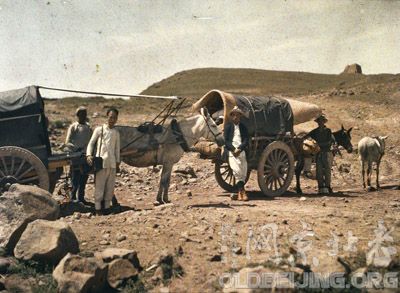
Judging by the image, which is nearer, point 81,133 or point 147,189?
point 81,133

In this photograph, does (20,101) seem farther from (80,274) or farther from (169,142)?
(80,274)

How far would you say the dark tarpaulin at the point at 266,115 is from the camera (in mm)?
10947

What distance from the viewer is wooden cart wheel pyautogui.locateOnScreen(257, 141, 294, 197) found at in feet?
36.2

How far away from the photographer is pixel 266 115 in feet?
37.0

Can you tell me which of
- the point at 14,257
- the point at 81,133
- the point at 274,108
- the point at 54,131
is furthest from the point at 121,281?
the point at 54,131

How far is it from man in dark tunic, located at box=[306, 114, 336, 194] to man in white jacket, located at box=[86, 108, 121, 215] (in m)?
5.19

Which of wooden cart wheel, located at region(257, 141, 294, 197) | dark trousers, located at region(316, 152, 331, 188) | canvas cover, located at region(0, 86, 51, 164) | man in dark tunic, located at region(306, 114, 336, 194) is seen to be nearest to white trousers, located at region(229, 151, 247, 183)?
wooden cart wheel, located at region(257, 141, 294, 197)

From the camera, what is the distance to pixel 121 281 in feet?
21.9

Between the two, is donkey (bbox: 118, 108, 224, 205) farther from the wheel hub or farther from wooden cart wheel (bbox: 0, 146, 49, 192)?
the wheel hub

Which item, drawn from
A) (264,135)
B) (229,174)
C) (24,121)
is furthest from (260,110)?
(24,121)

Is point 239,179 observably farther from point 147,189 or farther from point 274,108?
point 147,189

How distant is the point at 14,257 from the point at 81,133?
3.32 metres

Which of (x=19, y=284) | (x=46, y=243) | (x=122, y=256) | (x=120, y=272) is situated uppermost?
(x=46, y=243)

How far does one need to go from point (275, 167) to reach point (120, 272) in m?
5.48
